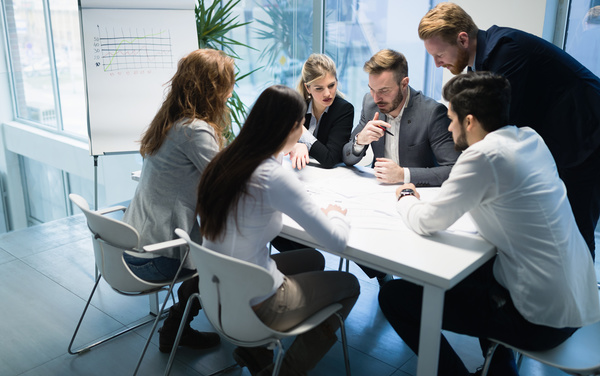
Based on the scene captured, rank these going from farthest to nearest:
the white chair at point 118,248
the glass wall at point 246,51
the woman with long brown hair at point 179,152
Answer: the glass wall at point 246,51
the woman with long brown hair at point 179,152
the white chair at point 118,248

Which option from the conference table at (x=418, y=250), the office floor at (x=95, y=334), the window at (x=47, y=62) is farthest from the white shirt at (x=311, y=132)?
the window at (x=47, y=62)

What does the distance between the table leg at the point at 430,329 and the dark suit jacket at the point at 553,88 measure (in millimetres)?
1086

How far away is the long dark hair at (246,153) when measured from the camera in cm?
162

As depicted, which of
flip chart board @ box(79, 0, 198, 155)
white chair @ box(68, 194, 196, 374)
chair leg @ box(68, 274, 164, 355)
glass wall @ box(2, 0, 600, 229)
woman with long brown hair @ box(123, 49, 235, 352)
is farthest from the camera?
glass wall @ box(2, 0, 600, 229)

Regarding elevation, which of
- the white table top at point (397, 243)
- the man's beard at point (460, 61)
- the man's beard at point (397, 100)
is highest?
the man's beard at point (460, 61)

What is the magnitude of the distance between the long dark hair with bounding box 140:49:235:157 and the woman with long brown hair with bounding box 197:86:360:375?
0.49 m

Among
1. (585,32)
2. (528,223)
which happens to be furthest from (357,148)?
(585,32)

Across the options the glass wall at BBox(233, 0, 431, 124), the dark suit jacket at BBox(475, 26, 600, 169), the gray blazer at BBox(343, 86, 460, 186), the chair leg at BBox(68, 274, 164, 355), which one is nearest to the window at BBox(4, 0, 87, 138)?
the glass wall at BBox(233, 0, 431, 124)

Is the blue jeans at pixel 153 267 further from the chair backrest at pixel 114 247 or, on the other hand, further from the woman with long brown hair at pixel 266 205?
the woman with long brown hair at pixel 266 205

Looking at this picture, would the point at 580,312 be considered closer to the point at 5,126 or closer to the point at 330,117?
the point at 330,117

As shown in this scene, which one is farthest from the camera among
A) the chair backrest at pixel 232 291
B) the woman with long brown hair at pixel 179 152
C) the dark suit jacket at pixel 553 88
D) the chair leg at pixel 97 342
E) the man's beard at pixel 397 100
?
the man's beard at pixel 397 100

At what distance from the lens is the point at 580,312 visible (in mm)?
1607

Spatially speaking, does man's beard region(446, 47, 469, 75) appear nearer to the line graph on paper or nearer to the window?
the line graph on paper

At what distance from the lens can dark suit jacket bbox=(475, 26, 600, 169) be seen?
7.32 feet
